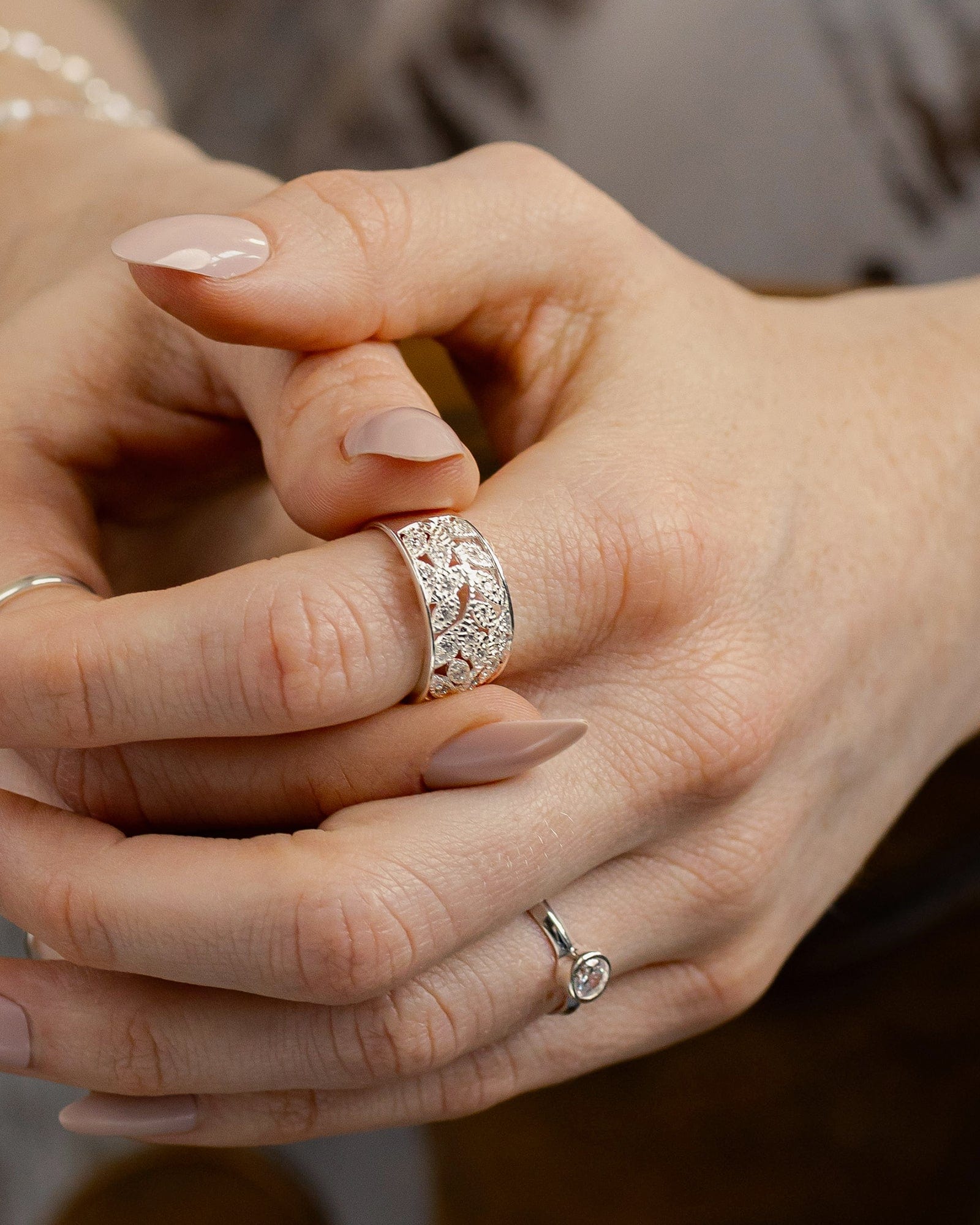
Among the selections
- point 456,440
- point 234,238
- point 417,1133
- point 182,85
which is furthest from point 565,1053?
point 182,85

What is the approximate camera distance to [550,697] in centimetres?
69

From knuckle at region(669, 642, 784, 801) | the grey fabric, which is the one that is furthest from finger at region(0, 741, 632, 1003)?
the grey fabric

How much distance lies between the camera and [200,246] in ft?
1.89

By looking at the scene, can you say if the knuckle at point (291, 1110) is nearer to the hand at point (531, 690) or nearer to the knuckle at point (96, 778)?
the hand at point (531, 690)

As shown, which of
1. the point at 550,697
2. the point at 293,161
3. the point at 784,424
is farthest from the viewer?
the point at 293,161

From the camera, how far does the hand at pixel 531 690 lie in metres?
0.58

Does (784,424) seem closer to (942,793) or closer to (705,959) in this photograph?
(705,959)

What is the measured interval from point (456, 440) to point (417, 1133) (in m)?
1.12

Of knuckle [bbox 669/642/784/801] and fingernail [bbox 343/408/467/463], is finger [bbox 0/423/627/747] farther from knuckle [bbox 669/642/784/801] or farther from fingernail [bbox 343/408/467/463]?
knuckle [bbox 669/642/784/801]

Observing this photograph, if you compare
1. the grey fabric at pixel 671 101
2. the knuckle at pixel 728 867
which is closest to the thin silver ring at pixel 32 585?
the knuckle at pixel 728 867

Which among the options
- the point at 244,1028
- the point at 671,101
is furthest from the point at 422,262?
the point at 671,101

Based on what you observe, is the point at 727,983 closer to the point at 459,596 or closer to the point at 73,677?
the point at 459,596

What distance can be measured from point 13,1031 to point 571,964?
1.14ft

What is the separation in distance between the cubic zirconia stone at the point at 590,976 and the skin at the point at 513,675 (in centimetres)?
2
